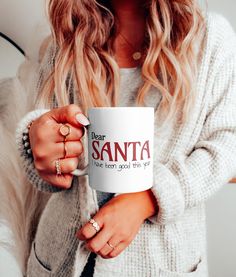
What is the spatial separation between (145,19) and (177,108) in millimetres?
234

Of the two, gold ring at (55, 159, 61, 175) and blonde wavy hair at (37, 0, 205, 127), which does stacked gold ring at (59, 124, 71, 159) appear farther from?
blonde wavy hair at (37, 0, 205, 127)

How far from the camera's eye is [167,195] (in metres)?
Answer: 0.52

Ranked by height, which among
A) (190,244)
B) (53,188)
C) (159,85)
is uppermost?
(159,85)

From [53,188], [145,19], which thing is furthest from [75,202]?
[145,19]

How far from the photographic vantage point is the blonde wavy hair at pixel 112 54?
623mm

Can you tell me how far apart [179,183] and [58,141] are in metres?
0.21

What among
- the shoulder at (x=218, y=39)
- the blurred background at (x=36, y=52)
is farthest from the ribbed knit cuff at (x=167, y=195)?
the blurred background at (x=36, y=52)

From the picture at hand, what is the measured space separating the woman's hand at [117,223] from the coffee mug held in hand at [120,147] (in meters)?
0.09

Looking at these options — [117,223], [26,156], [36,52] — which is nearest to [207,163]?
[117,223]

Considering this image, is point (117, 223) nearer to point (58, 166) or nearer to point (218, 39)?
point (58, 166)

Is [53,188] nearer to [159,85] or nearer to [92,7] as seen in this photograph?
[159,85]

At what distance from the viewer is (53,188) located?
0.60m

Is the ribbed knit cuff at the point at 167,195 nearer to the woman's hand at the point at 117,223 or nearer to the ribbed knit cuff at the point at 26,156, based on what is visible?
the woman's hand at the point at 117,223

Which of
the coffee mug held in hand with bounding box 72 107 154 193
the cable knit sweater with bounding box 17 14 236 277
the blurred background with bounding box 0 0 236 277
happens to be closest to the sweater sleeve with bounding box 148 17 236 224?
the cable knit sweater with bounding box 17 14 236 277
